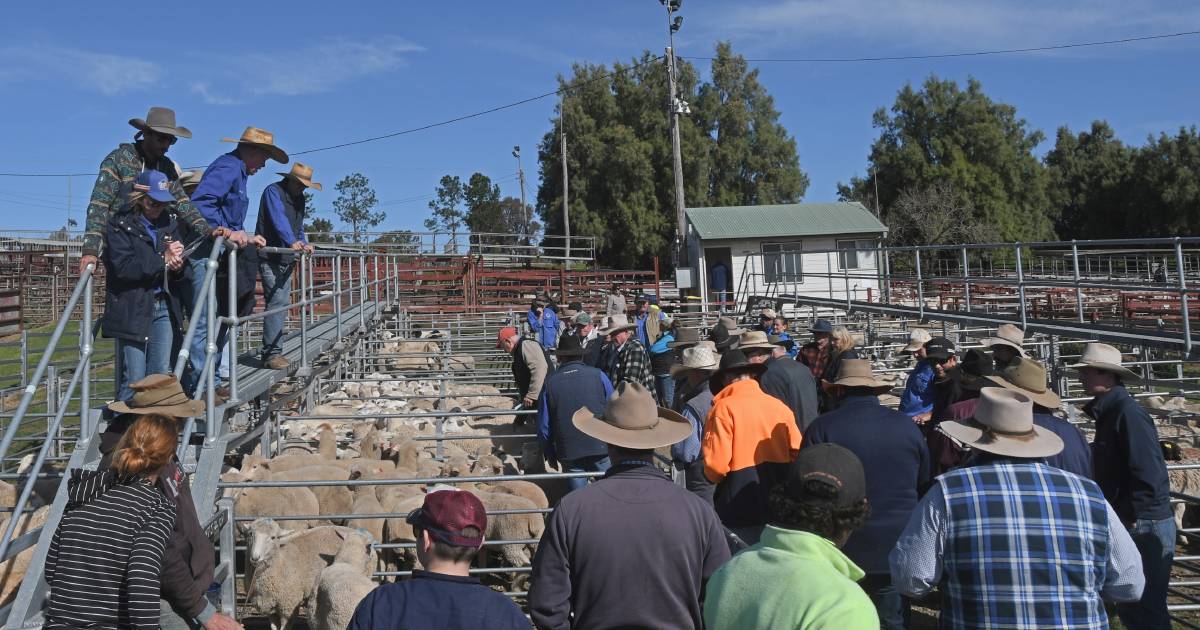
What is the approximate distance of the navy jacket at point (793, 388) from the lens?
6.84 m

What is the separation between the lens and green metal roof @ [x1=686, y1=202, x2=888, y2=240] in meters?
34.9

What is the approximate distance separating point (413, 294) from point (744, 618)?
24.8 meters

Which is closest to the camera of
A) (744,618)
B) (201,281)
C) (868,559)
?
(744,618)

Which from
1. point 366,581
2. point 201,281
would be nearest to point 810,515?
point 366,581

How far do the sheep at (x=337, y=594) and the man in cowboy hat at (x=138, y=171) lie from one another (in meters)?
2.40

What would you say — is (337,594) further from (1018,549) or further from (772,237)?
(772,237)

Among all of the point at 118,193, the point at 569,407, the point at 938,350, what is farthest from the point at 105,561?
the point at 938,350

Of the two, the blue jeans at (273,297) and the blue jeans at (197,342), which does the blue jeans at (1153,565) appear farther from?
the blue jeans at (273,297)

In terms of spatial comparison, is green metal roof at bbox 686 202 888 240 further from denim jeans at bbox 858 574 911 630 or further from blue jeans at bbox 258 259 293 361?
denim jeans at bbox 858 574 911 630

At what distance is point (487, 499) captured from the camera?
7.23 metres

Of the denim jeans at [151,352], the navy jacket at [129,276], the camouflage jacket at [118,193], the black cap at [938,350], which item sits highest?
the camouflage jacket at [118,193]

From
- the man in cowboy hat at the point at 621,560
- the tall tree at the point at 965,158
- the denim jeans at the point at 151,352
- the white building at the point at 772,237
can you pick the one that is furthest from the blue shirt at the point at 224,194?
the tall tree at the point at 965,158

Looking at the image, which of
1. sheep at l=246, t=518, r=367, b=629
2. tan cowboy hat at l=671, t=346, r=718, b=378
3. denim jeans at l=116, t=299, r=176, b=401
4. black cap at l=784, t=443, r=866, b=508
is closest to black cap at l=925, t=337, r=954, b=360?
tan cowboy hat at l=671, t=346, r=718, b=378

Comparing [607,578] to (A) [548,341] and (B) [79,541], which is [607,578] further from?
(A) [548,341]
